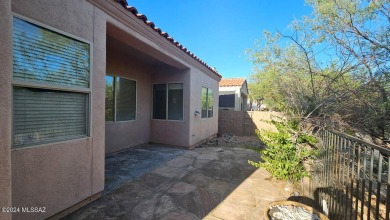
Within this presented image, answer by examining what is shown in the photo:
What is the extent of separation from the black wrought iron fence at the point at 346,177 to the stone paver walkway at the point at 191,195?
874mm

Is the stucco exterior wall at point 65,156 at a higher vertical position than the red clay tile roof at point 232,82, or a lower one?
lower

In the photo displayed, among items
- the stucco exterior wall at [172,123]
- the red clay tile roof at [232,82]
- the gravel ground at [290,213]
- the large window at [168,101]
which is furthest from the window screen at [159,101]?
the red clay tile roof at [232,82]

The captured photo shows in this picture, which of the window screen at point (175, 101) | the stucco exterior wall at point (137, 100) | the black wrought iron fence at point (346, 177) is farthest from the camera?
the window screen at point (175, 101)

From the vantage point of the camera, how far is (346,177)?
2.02 m

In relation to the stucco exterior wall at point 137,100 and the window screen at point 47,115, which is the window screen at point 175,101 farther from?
the window screen at point 47,115

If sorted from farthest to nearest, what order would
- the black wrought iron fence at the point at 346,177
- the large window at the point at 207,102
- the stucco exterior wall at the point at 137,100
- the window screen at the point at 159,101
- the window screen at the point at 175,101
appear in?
the large window at the point at 207,102 → the window screen at the point at 159,101 → the window screen at the point at 175,101 → the stucco exterior wall at the point at 137,100 → the black wrought iron fence at the point at 346,177

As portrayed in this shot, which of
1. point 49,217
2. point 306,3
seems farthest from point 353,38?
point 49,217

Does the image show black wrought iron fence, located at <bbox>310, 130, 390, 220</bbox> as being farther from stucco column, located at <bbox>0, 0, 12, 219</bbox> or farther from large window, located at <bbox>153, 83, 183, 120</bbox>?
large window, located at <bbox>153, 83, 183, 120</bbox>

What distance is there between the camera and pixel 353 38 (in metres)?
3.77

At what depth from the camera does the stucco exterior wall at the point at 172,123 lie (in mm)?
6562

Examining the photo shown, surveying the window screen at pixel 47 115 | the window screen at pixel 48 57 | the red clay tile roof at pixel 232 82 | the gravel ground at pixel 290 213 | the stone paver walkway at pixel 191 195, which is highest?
the red clay tile roof at pixel 232 82

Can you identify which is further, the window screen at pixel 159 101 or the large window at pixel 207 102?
the large window at pixel 207 102

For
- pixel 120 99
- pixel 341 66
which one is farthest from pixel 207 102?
pixel 341 66

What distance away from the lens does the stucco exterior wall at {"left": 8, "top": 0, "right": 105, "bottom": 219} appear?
2156 millimetres
